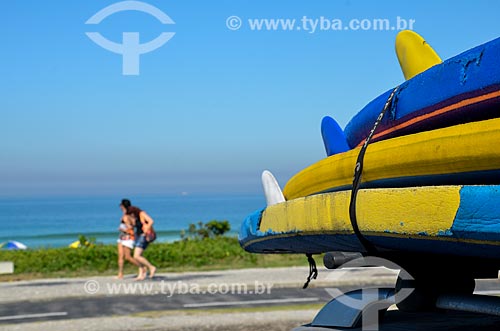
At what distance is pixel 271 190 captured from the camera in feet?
10.1

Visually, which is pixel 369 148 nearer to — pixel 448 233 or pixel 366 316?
pixel 448 233

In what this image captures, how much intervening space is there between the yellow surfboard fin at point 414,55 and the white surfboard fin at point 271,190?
625 mm

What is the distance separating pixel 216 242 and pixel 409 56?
17.4m

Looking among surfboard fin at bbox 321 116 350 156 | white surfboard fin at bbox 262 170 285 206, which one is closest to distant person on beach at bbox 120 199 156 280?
white surfboard fin at bbox 262 170 285 206

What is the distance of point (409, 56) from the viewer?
9.28 feet

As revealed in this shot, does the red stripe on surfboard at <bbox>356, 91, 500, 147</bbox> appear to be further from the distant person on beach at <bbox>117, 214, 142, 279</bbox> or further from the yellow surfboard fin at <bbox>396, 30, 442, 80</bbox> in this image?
the distant person on beach at <bbox>117, 214, 142, 279</bbox>

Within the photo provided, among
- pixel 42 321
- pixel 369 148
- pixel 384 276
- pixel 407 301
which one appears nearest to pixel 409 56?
pixel 369 148

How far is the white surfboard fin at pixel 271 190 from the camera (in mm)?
3033

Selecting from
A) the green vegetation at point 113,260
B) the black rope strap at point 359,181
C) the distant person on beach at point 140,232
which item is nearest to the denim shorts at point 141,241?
the distant person on beach at point 140,232

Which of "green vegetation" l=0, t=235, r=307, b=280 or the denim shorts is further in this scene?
"green vegetation" l=0, t=235, r=307, b=280

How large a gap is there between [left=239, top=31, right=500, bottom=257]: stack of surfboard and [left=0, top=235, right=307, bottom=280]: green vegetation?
14663 mm

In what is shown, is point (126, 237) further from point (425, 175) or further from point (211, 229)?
point (425, 175)

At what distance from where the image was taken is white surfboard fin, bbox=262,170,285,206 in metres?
3.03

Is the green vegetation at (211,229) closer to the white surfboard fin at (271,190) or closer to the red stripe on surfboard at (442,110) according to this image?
the white surfboard fin at (271,190)
